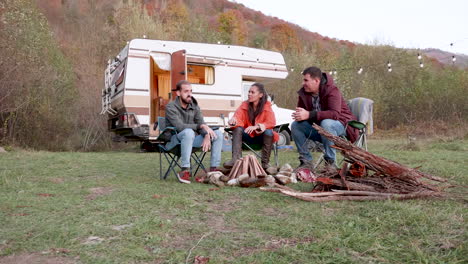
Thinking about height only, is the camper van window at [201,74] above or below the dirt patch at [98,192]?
above

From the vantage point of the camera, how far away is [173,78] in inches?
299

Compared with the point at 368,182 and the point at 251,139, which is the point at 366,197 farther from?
the point at 251,139

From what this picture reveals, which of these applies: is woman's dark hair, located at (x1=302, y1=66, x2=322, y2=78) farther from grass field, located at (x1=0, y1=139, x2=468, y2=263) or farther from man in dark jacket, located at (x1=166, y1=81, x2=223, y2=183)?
grass field, located at (x1=0, y1=139, x2=468, y2=263)

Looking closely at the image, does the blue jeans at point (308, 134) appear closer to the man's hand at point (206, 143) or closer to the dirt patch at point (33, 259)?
the man's hand at point (206, 143)

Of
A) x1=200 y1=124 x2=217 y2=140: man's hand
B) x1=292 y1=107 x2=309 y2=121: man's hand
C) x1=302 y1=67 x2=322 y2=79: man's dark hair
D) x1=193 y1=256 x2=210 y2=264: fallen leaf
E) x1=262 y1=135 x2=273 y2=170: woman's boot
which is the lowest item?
x1=193 y1=256 x2=210 y2=264: fallen leaf

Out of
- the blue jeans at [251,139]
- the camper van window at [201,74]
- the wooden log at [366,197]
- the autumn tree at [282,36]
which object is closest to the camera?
the wooden log at [366,197]

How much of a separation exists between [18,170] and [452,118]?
1409 cm

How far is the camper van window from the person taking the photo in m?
8.05

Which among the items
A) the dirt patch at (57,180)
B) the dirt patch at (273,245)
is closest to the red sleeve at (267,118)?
the dirt patch at (57,180)

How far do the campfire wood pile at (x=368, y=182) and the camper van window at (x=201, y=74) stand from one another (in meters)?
5.70

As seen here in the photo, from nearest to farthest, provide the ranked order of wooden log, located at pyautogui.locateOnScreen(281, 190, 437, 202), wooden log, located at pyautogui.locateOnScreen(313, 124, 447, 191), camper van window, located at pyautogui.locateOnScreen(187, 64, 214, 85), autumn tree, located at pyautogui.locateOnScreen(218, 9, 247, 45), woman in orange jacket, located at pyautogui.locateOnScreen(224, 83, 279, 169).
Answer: wooden log, located at pyautogui.locateOnScreen(281, 190, 437, 202), wooden log, located at pyautogui.locateOnScreen(313, 124, 447, 191), woman in orange jacket, located at pyautogui.locateOnScreen(224, 83, 279, 169), camper van window, located at pyautogui.locateOnScreen(187, 64, 214, 85), autumn tree, located at pyautogui.locateOnScreen(218, 9, 247, 45)

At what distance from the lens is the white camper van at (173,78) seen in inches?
294

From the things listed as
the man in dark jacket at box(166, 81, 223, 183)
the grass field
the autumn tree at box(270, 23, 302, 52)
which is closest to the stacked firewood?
the grass field

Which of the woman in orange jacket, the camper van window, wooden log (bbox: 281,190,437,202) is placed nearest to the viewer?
wooden log (bbox: 281,190,437,202)
